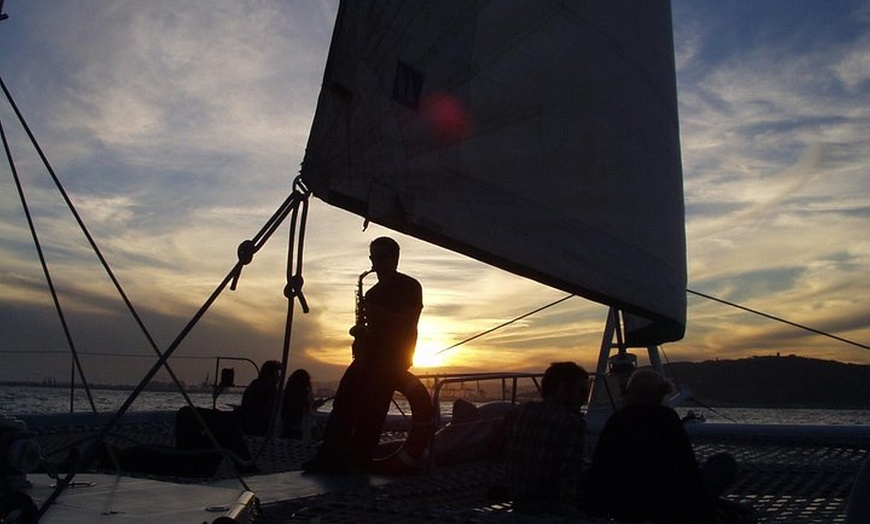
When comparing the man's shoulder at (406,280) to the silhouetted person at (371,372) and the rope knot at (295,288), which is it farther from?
the rope knot at (295,288)

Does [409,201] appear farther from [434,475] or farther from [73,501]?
[73,501]

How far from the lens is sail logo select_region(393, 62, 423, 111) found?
14.2 feet

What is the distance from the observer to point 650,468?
3.72m

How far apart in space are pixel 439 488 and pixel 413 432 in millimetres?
712

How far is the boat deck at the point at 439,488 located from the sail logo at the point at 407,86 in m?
1.88

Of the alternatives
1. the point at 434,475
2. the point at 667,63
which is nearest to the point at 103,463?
the point at 434,475

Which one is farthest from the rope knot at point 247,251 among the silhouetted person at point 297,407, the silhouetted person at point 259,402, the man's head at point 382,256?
the silhouetted person at point 297,407

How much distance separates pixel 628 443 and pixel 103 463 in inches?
119

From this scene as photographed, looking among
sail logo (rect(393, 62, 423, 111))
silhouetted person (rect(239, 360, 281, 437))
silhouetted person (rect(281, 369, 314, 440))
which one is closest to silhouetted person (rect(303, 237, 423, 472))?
sail logo (rect(393, 62, 423, 111))

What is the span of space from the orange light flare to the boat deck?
190cm

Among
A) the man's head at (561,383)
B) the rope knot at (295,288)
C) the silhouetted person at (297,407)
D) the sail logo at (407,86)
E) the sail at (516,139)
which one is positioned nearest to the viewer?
the rope knot at (295,288)

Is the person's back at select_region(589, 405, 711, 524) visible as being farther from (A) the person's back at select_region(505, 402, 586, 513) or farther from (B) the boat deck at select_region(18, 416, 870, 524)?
(B) the boat deck at select_region(18, 416, 870, 524)

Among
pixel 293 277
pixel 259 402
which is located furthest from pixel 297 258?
pixel 259 402

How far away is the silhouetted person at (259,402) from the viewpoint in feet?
24.0
